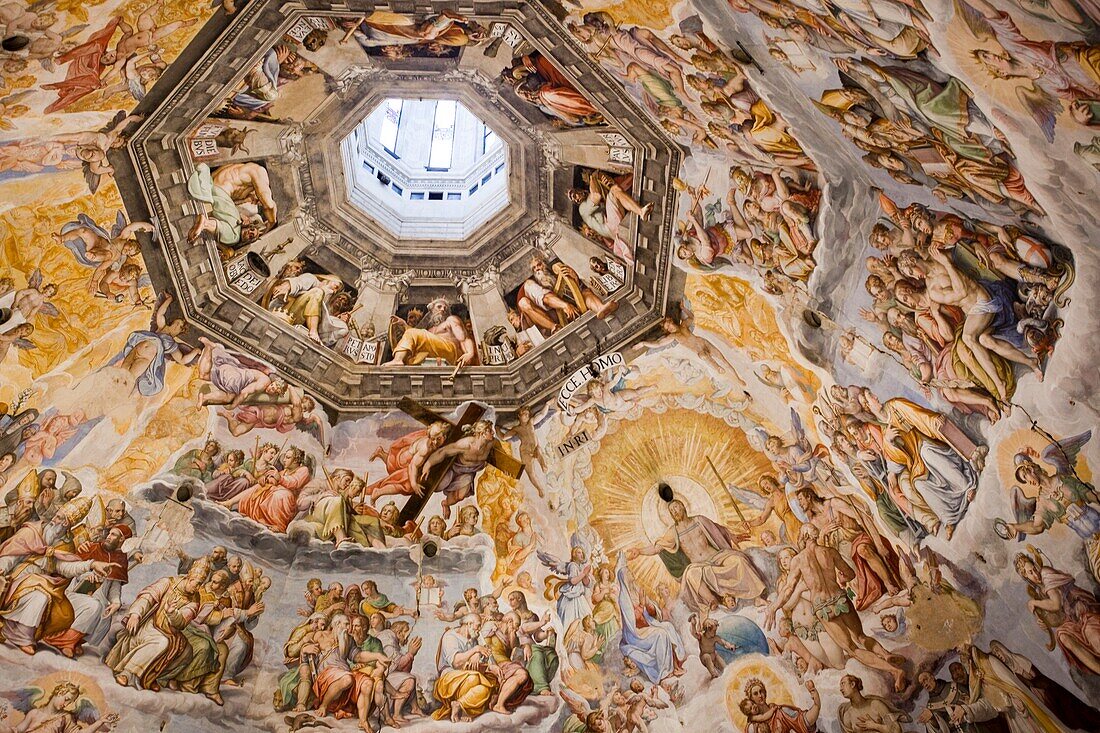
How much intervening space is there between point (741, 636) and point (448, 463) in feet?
16.0

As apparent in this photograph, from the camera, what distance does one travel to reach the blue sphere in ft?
42.3

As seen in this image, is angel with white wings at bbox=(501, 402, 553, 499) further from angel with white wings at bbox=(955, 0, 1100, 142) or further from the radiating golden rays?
angel with white wings at bbox=(955, 0, 1100, 142)

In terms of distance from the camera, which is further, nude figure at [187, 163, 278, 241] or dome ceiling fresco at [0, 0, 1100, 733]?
nude figure at [187, 163, 278, 241]

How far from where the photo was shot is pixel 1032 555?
383 inches

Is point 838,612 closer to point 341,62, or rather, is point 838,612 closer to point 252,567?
point 252,567

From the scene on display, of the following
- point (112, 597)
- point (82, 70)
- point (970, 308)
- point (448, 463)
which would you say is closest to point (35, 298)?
point (82, 70)

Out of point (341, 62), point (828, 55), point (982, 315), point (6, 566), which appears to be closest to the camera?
point (828, 55)

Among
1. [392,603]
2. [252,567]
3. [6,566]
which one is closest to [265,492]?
[252,567]

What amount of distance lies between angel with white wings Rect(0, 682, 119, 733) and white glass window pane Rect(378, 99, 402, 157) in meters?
8.72

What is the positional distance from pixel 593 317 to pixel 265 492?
17.8 ft

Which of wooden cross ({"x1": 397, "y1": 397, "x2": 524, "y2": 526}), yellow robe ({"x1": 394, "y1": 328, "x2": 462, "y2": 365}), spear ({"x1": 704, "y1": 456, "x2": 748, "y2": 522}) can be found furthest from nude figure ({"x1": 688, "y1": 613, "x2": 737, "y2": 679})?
yellow robe ({"x1": 394, "y1": 328, "x2": 462, "y2": 365})

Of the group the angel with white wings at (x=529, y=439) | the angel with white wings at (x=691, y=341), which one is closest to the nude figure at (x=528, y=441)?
the angel with white wings at (x=529, y=439)

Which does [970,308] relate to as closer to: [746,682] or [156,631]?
[746,682]

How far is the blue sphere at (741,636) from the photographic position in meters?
12.9
